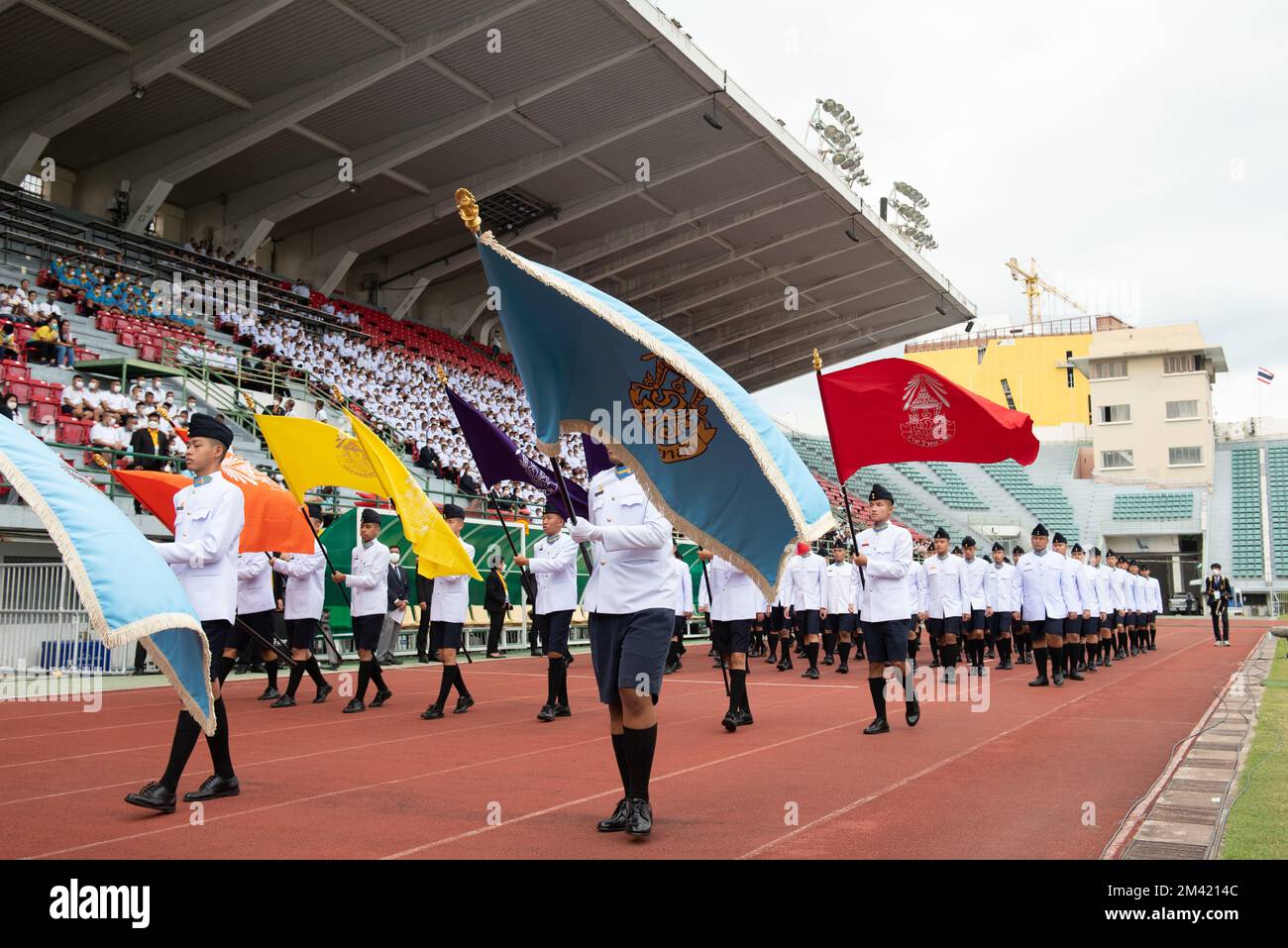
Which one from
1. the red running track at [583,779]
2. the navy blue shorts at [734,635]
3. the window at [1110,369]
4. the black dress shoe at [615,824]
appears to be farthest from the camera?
the window at [1110,369]

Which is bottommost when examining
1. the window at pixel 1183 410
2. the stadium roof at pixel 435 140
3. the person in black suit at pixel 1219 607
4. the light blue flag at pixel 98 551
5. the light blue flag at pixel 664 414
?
the person in black suit at pixel 1219 607

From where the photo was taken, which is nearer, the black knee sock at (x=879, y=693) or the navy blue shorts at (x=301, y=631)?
the black knee sock at (x=879, y=693)

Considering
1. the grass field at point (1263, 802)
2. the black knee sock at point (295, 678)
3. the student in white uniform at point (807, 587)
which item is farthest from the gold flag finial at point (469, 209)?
the student in white uniform at point (807, 587)

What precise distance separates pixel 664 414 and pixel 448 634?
5.24 metres

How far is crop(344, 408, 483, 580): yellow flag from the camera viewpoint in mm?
9195

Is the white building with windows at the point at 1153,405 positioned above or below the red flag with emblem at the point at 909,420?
above

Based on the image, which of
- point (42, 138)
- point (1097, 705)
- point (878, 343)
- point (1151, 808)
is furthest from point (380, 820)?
point (878, 343)

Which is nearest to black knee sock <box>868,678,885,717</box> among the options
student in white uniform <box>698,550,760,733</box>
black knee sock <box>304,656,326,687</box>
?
student in white uniform <box>698,550,760,733</box>

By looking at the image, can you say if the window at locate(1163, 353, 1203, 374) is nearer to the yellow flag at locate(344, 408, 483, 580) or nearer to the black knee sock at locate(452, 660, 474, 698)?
the black knee sock at locate(452, 660, 474, 698)

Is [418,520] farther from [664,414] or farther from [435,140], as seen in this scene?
[435,140]

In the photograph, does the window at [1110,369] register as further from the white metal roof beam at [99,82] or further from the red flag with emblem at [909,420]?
the red flag with emblem at [909,420]

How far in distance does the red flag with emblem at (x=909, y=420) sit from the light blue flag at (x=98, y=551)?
4695 millimetres

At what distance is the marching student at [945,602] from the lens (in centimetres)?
1432

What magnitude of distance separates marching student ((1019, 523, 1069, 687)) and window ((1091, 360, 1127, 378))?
45748 millimetres
